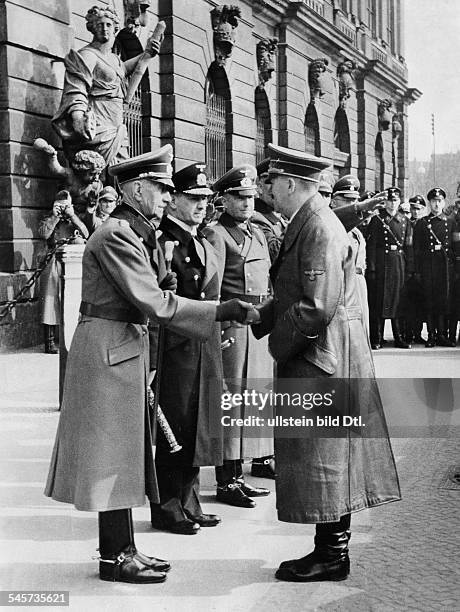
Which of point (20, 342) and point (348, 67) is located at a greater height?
point (348, 67)

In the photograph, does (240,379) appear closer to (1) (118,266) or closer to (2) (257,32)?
(1) (118,266)

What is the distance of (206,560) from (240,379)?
4.94 ft

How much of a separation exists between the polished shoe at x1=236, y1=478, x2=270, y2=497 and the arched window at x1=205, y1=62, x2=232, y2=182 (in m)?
11.5

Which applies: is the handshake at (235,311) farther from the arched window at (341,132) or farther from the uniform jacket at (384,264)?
the arched window at (341,132)

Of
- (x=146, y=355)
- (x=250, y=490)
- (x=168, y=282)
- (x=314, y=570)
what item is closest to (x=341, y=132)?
(x=250, y=490)

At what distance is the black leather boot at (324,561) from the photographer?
12.5 ft

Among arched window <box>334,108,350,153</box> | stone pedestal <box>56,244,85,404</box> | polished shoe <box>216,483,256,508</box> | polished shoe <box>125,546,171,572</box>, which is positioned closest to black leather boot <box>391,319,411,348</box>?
stone pedestal <box>56,244,85,404</box>

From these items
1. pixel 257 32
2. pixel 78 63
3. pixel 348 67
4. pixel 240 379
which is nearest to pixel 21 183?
pixel 78 63

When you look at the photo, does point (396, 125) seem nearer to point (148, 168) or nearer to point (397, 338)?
point (397, 338)

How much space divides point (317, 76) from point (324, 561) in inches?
719

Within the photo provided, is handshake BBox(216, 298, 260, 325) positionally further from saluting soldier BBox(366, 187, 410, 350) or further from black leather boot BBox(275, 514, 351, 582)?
saluting soldier BBox(366, 187, 410, 350)

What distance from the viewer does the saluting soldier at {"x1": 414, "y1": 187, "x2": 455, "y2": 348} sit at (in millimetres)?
11922

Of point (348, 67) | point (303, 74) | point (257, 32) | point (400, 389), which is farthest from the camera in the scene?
point (348, 67)

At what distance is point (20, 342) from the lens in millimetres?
10281
